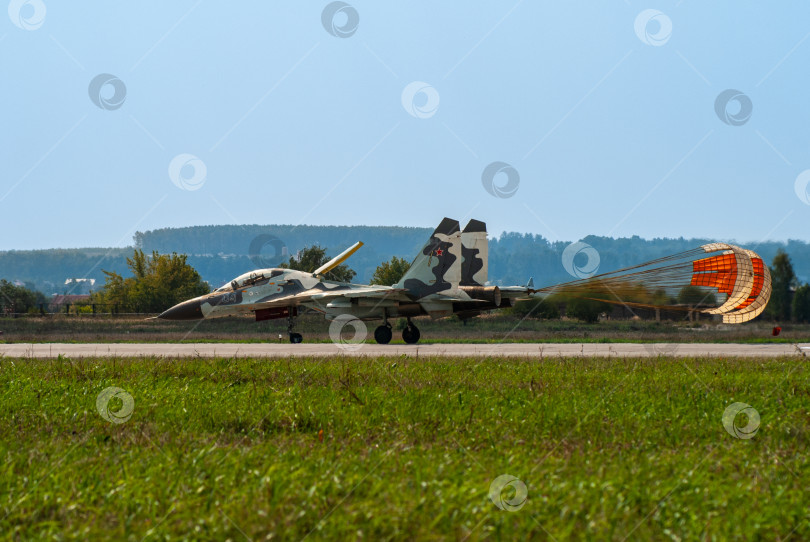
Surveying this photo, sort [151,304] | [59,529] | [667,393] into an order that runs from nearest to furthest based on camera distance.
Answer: [59,529]
[667,393]
[151,304]

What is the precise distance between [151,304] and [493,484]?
50.0 m

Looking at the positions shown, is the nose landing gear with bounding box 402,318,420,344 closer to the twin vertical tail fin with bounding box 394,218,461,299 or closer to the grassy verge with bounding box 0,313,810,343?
the twin vertical tail fin with bounding box 394,218,461,299

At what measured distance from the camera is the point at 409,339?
81.4 feet

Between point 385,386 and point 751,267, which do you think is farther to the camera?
point 751,267

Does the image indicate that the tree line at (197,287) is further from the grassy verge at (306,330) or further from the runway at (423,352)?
the runway at (423,352)

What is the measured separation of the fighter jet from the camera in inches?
928

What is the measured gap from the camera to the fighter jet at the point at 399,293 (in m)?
23.6

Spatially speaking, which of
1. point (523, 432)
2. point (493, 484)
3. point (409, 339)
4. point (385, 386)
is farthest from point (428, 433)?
point (409, 339)

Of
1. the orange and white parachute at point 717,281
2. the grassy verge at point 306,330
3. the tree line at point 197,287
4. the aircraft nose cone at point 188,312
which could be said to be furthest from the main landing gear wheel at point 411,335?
the tree line at point 197,287

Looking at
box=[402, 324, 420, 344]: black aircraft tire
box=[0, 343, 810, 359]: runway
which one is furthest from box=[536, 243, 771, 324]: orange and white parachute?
box=[402, 324, 420, 344]: black aircraft tire

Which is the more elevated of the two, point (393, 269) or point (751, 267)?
point (393, 269)

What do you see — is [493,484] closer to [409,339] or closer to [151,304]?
[409,339]

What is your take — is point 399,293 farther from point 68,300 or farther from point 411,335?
point 68,300

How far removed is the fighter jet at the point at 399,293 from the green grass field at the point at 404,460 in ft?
42.0
